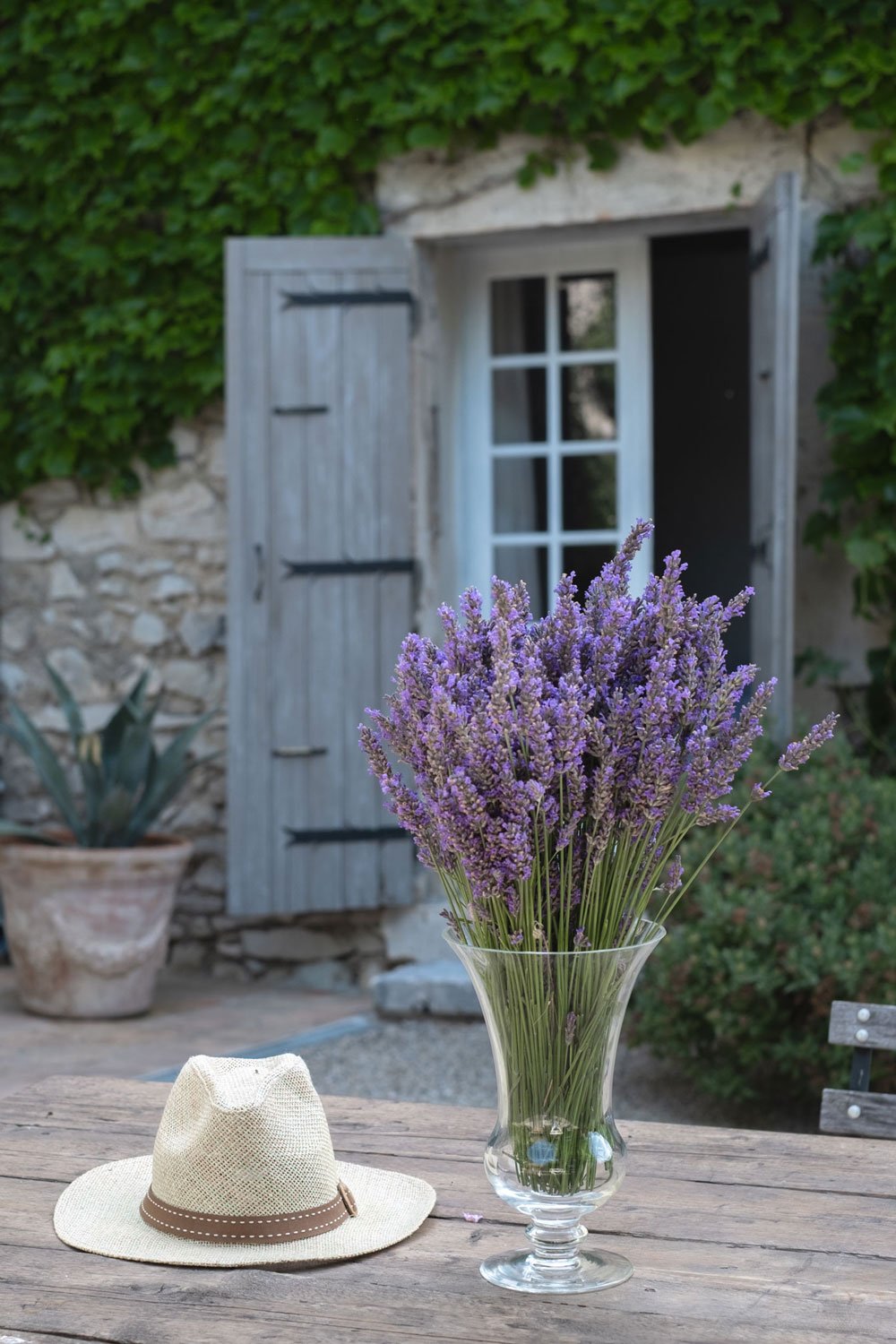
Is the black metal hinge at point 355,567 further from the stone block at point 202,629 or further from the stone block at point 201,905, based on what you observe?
the stone block at point 201,905

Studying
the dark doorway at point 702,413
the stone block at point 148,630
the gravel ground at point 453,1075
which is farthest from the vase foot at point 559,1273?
the dark doorway at point 702,413

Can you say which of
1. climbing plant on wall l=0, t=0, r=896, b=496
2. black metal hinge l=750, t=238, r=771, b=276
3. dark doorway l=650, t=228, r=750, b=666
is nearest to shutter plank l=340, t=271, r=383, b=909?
climbing plant on wall l=0, t=0, r=896, b=496

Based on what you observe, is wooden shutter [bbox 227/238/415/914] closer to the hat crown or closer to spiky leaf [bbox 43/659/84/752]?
spiky leaf [bbox 43/659/84/752]

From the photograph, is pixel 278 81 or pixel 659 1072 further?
pixel 278 81

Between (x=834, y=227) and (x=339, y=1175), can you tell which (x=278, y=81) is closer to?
(x=834, y=227)

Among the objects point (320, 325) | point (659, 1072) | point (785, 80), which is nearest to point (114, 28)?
point (320, 325)

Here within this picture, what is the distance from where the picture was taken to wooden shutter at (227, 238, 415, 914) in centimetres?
474

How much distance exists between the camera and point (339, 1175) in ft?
4.45

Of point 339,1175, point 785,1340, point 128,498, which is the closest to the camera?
point 785,1340

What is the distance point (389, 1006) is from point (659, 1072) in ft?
2.81

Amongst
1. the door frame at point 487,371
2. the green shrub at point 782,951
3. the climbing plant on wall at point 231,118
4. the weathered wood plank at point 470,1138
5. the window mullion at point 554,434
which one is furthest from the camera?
the window mullion at point 554,434

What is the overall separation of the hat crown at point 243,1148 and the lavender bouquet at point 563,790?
8.0 inches

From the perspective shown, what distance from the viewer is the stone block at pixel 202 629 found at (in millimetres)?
5176

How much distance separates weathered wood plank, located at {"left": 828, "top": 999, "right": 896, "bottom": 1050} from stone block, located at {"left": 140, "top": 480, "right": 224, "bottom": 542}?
3703 millimetres
